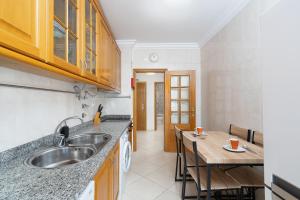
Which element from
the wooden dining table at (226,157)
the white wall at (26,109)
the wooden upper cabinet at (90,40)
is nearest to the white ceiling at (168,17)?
the wooden upper cabinet at (90,40)

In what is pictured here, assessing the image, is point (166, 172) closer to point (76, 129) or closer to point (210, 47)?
point (76, 129)

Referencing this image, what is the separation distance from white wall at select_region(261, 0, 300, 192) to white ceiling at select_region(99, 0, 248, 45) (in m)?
1.58

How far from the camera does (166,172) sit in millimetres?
2559

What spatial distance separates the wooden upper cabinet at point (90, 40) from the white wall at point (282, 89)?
50.7 inches

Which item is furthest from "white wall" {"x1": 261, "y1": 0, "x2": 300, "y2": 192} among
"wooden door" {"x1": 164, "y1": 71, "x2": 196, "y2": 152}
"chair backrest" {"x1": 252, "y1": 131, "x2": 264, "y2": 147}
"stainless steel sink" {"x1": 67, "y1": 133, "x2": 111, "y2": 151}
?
"wooden door" {"x1": 164, "y1": 71, "x2": 196, "y2": 152}

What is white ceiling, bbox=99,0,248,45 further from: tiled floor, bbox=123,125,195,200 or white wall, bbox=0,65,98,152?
tiled floor, bbox=123,125,195,200

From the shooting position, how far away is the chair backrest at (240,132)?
1.83m

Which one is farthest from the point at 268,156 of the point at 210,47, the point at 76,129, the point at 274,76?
the point at 210,47

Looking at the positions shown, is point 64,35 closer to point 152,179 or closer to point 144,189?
point 144,189

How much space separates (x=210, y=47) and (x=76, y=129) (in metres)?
2.80

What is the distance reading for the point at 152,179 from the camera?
2.34 m

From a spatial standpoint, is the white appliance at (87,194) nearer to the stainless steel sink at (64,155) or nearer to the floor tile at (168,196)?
the stainless steel sink at (64,155)

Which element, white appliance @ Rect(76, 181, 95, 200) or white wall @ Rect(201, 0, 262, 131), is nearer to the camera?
white appliance @ Rect(76, 181, 95, 200)

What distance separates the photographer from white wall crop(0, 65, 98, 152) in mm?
954
